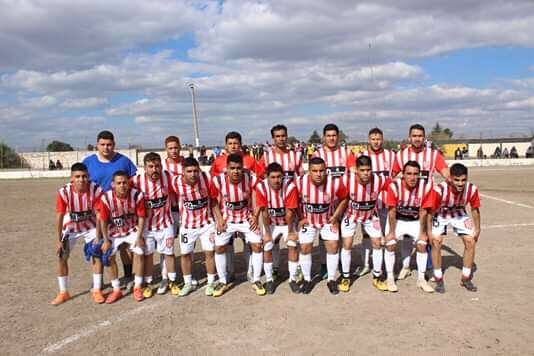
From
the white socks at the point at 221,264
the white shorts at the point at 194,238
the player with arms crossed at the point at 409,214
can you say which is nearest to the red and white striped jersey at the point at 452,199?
the player with arms crossed at the point at 409,214

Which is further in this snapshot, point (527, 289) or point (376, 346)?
point (527, 289)

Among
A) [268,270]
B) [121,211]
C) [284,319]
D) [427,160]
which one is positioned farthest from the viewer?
[427,160]

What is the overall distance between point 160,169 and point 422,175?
3.75 metres

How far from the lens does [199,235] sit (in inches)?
232

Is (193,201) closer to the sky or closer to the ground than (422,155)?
closer to the ground

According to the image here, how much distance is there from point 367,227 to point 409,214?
0.58 metres

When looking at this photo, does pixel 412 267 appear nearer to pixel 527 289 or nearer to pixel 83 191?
pixel 527 289

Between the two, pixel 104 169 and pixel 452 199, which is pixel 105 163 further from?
pixel 452 199

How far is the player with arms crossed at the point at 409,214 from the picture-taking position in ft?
19.1

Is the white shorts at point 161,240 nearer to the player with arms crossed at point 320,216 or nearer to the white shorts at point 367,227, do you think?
the player with arms crossed at point 320,216

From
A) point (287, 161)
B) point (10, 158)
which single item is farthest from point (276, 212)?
point (10, 158)

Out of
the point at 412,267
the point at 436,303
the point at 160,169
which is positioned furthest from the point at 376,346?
the point at 160,169

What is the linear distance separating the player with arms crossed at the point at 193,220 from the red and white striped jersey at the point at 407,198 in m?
2.43

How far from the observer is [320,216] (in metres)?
5.91
